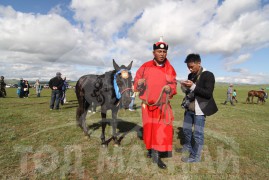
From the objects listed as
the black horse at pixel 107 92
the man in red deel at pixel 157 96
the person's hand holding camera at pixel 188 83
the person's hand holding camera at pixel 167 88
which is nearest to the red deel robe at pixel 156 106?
the man in red deel at pixel 157 96

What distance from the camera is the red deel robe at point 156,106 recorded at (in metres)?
4.70

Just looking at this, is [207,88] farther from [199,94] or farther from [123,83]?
[123,83]

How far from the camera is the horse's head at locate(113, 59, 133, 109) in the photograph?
17.5 feet

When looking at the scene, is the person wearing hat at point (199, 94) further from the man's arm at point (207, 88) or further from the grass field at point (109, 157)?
the grass field at point (109, 157)

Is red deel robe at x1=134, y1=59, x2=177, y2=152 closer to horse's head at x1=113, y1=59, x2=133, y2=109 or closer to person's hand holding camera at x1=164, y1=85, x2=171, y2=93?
person's hand holding camera at x1=164, y1=85, x2=171, y2=93

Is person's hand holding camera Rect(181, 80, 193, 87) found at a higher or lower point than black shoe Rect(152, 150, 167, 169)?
higher

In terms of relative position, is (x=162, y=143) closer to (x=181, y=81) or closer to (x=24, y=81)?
(x=181, y=81)

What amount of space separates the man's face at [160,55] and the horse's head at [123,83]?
1.09 metres

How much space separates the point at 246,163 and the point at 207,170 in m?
1.34

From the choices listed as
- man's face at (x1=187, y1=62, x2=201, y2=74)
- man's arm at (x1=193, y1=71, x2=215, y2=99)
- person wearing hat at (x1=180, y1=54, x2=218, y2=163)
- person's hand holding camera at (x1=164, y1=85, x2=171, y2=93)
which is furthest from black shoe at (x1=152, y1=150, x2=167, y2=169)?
man's face at (x1=187, y1=62, x2=201, y2=74)

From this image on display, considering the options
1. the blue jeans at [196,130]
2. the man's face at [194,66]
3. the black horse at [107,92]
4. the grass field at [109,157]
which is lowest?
the grass field at [109,157]

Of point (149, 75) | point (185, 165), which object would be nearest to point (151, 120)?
point (149, 75)

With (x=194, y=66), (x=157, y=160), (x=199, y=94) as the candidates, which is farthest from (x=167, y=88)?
(x=157, y=160)

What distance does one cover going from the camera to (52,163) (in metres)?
4.77
